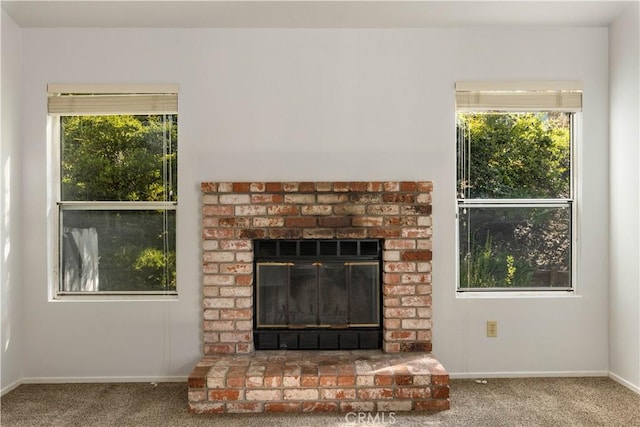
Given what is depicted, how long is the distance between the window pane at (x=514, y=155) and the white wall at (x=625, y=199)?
295 millimetres

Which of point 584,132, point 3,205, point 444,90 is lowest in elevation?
point 3,205

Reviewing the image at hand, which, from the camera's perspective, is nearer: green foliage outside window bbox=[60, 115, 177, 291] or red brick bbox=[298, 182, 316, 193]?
red brick bbox=[298, 182, 316, 193]

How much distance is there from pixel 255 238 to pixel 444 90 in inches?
60.7

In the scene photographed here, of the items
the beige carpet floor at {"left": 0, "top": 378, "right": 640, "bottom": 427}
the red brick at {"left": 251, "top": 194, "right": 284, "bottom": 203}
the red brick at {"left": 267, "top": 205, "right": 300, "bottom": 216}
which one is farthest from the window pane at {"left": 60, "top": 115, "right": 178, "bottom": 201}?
the beige carpet floor at {"left": 0, "top": 378, "right": 640, "bottom": 427}

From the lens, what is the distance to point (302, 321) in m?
3.24

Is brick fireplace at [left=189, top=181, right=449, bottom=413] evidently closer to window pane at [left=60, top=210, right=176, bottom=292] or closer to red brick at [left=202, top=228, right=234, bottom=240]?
red brick at [left=202, top=228, right=234, bottom=240]

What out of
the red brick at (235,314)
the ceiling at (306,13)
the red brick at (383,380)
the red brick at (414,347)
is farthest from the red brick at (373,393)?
the ceiling at (306,13)

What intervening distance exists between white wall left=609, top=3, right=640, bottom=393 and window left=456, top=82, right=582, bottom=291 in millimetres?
254

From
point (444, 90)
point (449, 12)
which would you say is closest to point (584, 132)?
point (444, 90)

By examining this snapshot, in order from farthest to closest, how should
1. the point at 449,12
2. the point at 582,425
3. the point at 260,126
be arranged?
1. the point at 260,126
2. the point at 449,12
3. the point at 582,425

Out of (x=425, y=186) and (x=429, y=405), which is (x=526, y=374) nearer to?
(x=429, y=405)

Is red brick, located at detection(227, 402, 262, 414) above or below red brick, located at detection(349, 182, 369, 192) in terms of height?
below

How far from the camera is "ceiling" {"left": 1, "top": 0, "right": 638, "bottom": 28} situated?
2.90 metres

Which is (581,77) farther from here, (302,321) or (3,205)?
(3,205)
